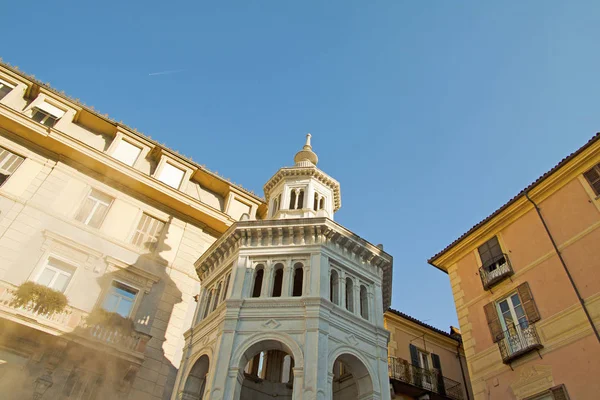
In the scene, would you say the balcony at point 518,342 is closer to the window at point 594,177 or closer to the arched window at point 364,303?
the arched window at point 364,303

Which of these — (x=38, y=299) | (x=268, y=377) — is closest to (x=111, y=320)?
(x=38, y=299)

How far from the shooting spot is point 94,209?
2294cm

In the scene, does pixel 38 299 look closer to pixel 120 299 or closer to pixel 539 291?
pixel 120 299

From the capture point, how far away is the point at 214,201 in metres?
27.3

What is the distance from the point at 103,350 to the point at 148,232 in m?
7.14

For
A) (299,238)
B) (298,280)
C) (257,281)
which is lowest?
(257,281)

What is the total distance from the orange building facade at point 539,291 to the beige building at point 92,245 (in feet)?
45.6

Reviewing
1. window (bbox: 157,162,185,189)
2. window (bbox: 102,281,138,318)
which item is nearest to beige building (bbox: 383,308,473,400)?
window (bbox: 102,281,138,318)

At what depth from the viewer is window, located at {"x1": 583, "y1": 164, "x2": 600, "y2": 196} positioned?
63.6 feet

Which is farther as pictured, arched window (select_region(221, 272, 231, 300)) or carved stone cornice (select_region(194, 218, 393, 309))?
carved stone cornice (select_region(194, 218, 393, 309))

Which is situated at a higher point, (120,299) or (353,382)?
(120,299)

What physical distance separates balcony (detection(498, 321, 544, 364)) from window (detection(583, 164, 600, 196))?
6582mm

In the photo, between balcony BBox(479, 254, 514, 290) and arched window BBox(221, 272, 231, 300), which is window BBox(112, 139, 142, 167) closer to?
arched window BBox(221, 272, 231, 300)

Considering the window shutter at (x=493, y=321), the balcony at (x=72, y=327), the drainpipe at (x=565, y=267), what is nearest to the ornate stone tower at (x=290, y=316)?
the balcony at (x=72, y=327)
